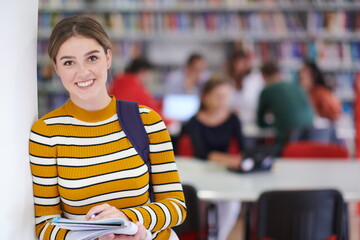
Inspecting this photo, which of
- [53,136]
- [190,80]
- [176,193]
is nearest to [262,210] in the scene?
[176,193]

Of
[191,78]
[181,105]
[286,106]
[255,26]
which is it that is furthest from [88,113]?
[255,26]

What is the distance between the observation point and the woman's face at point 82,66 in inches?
41.4

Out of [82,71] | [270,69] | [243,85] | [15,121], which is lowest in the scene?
[15,121]

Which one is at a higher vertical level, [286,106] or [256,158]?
[286,106]

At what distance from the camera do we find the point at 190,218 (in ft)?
7.51

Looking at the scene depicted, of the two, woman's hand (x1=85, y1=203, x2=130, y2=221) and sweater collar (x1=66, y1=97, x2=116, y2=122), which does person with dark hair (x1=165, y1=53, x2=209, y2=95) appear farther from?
woman's hand (x1=85, y1=203, x2=130, y2=221)

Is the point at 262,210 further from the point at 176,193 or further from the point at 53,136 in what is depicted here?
the point at 53,136

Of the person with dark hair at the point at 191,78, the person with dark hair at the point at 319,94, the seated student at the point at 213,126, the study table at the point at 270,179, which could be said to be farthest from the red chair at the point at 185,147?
the person with dark hair at the point at 319,94

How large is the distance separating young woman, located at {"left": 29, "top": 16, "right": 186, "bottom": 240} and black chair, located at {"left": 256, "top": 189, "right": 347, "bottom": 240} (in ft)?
3.88

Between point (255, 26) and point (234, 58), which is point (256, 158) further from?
point (255, 26)

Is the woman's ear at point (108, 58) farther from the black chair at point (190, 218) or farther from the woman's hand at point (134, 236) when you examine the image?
the black chair at point (190, 218)

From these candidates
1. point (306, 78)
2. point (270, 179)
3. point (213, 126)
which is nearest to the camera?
point (270, 179)

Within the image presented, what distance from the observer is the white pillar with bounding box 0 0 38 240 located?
1.07 metres

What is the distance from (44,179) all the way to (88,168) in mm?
101
